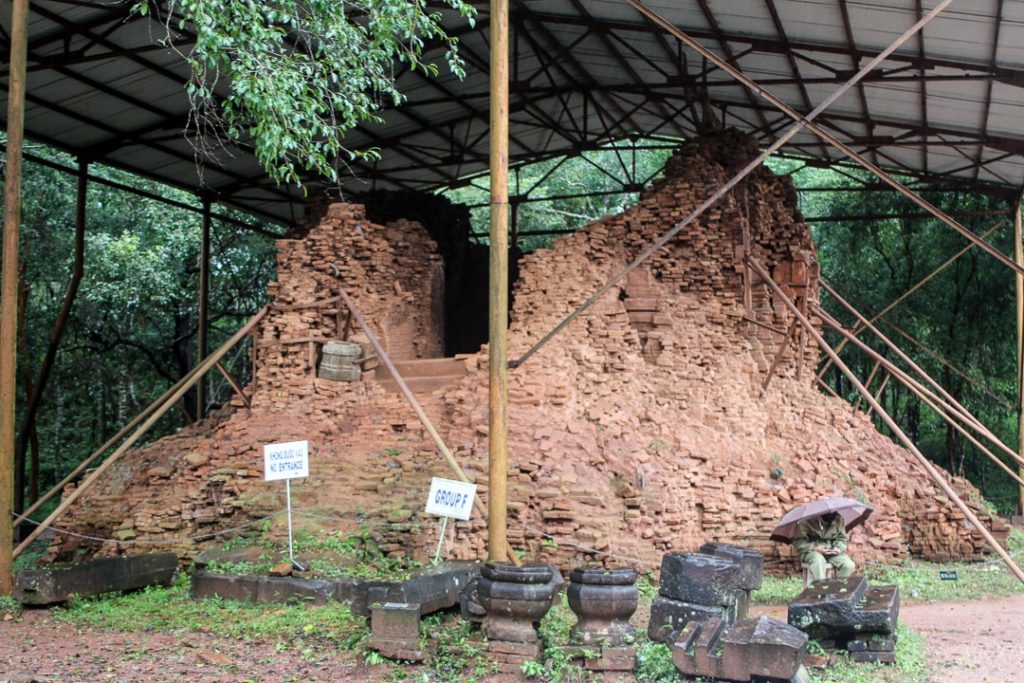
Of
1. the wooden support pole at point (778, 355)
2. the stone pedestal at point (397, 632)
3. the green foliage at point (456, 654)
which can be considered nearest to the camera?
the green foliage at point (456, 654)

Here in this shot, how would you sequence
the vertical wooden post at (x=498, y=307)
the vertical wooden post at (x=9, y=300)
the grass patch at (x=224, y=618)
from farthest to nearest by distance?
the vertical wooden post at (x=9, y=300) < the vertical wooden post at (x=498, y=307) < the grass patch at (x=224, y=618)

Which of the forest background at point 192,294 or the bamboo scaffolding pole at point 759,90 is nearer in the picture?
the bamboo scaffolding pole at point 759,90

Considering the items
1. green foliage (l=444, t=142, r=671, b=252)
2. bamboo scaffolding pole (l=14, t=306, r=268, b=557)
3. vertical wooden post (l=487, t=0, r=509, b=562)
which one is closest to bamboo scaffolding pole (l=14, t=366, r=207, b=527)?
bamboo scaffolding pole (l=14, t=306, r=268, b=557)

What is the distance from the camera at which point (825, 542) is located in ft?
39.7

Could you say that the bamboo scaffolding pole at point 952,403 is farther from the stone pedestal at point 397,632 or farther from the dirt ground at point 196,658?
the stone pedestal at point 397,632

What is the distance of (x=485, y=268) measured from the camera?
22359 mm

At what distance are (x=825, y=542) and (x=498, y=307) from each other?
483 centimetres

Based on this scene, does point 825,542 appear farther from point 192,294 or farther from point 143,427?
point 192,294

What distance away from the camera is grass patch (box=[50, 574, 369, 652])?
31.4ft

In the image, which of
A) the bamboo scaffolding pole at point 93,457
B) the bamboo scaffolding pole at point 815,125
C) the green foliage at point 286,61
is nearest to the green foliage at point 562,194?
the bamboo scaffolding pole at point 93,457

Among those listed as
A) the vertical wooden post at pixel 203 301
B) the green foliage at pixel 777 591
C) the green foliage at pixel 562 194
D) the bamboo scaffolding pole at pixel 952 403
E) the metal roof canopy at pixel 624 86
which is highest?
the green foliage at pixel 562 194

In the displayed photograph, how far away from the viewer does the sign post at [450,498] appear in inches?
Result: 419

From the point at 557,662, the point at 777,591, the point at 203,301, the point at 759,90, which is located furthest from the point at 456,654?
the point at 203,301

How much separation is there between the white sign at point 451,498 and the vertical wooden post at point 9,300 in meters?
4.48
